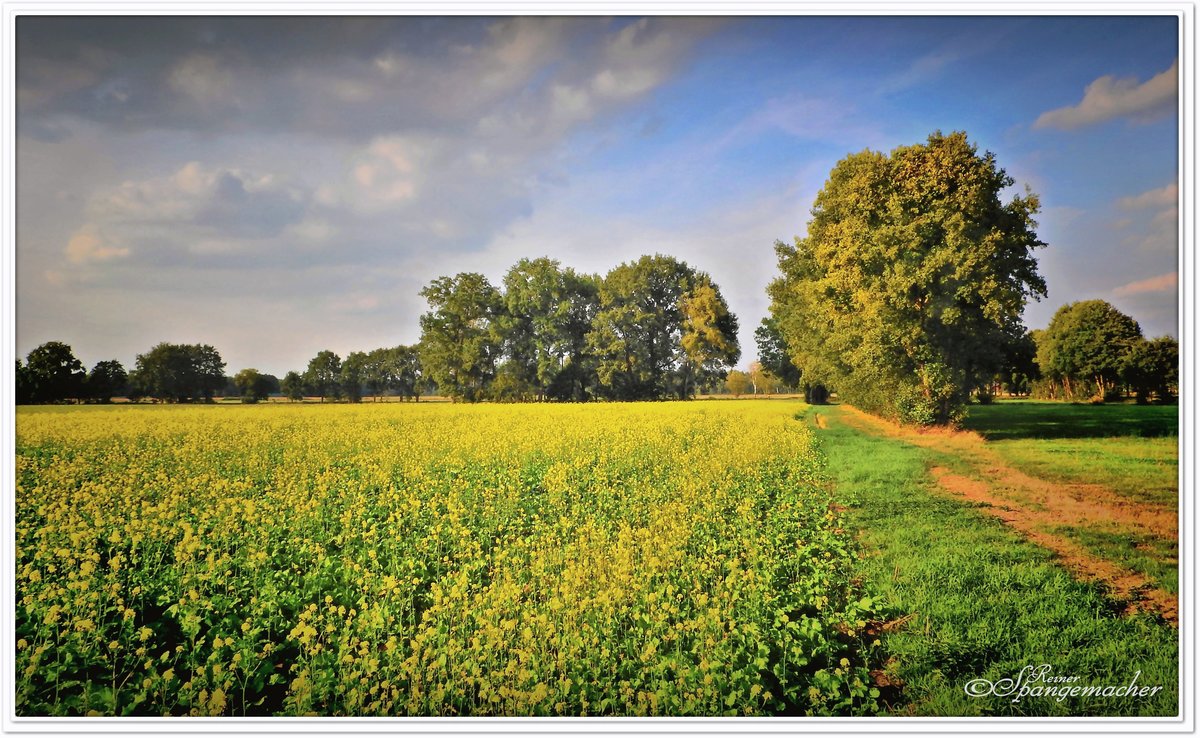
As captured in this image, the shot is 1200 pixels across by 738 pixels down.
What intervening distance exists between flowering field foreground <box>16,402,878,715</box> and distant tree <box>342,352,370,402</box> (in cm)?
98

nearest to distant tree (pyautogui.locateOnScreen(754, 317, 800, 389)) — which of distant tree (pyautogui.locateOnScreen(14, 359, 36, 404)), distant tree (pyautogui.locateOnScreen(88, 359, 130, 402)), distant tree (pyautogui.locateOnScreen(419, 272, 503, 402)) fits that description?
distant tree (pyautogui.locateOnScreen(419, 272, 503, 402))

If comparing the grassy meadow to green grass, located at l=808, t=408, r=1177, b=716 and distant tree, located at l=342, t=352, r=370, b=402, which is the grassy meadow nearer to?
green grass, located at l=808, t=408, r=1177, b=716

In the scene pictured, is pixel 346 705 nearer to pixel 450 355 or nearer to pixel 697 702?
pixel 697 702

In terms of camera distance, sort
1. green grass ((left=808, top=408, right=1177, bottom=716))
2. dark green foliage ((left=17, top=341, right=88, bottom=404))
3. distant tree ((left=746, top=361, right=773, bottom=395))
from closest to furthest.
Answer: green grass ((left=808, top=408, right=1177, bottom=716)) → dark green foliage ((left=17, top=341, right=88, bottom=404)) → distant tree ((left=746, top=361, right=773, bottom=395))

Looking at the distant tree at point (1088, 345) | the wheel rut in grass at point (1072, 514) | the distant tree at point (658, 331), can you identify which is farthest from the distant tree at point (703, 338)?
the distant tree at point (1088, 345)

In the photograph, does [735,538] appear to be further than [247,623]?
Yes

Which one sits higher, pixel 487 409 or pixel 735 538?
pixel 487 409

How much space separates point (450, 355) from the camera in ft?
28.4

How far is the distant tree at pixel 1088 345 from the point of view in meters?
7.02

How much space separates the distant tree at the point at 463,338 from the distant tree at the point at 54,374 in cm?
356

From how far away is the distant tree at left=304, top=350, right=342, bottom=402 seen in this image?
7.09 m

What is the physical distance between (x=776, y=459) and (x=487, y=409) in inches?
197

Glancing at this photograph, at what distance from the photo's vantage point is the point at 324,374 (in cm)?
728
